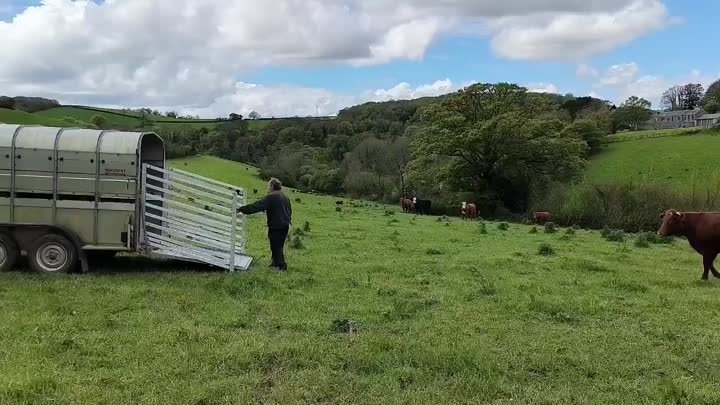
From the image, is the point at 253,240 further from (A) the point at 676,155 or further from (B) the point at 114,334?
(A) the point at 676,155

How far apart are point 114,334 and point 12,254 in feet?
20.1

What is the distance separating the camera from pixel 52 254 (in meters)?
13.3

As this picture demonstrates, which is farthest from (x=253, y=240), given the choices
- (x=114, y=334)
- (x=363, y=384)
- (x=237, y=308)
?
(x=363, y=384)

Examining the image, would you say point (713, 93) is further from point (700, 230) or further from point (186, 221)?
point (186, 221)

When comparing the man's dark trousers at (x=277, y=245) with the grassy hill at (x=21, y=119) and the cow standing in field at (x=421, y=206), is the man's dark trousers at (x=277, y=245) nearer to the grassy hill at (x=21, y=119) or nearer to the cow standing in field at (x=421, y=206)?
the cow standing in field at (x=421, y=206)

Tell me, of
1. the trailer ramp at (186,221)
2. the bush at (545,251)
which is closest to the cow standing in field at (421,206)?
the bush at (545,251)

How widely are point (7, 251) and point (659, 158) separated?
6512cm

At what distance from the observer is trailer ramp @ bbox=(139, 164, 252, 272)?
1395cm

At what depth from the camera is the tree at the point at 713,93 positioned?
11806cm

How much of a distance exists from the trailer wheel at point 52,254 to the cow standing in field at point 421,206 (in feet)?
131

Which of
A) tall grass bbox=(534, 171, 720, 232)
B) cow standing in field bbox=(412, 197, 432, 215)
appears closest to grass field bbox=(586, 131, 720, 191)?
tall grass bbox=(534, 171, 720, 232)

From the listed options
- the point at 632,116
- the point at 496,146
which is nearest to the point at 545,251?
the point at 496,146

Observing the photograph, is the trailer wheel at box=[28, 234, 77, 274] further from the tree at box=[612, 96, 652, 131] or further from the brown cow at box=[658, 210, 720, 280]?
the tree at box=[612, 96, 652, 131]

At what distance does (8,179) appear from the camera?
13.2 m
